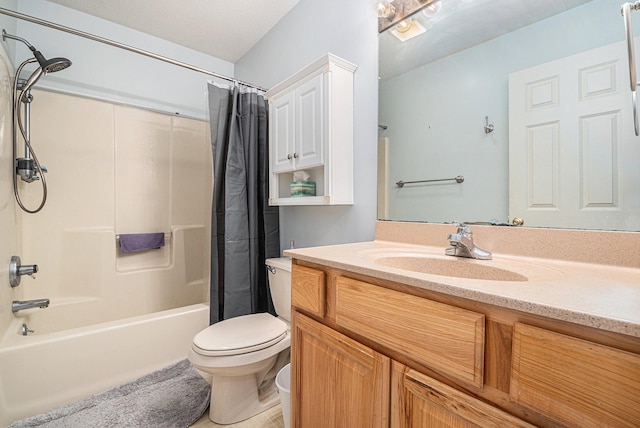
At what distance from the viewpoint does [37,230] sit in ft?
5.90

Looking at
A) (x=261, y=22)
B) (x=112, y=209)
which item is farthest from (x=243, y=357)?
(x=261, y=22)

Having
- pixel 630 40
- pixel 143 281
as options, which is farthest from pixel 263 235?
pixel 630 40

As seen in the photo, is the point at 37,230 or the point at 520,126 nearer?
the point at 520,126

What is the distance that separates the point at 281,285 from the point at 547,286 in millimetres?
1241

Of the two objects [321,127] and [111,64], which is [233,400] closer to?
[321,127]

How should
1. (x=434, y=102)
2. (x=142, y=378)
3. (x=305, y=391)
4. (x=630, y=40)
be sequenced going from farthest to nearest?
(x=142, y=378)
(x=434, y=102)
(x=305, y=391)
(x=630, y=40)

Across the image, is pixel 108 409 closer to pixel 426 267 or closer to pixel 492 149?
pixel 426 267

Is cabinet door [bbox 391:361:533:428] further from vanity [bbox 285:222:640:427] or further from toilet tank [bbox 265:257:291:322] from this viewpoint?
toilet tank [bbox 265:257:291:322]

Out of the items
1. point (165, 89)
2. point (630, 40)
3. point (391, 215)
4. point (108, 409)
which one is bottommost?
point (108, 409)

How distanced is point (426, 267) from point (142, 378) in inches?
67.7

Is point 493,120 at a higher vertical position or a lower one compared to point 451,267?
higher

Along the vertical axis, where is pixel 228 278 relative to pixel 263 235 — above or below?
below

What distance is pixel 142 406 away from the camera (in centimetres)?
142

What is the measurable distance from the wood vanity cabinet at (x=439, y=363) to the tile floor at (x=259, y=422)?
461 mm
